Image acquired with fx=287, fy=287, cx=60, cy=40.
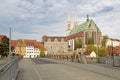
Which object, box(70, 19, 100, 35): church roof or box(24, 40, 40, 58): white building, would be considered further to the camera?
box(24, 40, 40, 58): white building

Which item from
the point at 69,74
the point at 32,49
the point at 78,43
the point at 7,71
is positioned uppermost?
the point at 78,43

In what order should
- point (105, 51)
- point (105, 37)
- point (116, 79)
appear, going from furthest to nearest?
point (105, 37) → point (105, 51) → point (116, 79)

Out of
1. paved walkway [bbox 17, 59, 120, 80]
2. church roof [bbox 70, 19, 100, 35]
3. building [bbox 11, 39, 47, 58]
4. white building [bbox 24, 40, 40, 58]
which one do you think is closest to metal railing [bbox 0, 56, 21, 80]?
paved walkway [bbox 17, 59, 120, 80]

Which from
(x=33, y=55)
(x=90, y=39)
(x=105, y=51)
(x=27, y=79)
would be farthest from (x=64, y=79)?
(x=33, y=55)

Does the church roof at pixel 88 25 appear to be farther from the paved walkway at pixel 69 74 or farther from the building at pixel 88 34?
the paved walkway at pixel 69 74

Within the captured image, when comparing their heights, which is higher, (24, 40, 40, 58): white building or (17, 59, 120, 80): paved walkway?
(24, 40, 40, 58): white building

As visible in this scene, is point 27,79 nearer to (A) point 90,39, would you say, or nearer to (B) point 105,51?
(B) point 105,51

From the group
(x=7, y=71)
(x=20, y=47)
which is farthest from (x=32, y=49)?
(x=7, y=71)

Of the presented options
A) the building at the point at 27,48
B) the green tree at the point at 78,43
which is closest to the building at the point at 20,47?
the building at the point at 27,48

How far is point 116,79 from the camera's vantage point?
58.5 ft

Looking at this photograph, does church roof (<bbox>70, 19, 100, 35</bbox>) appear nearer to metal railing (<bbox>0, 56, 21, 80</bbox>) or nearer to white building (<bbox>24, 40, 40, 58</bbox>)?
white building (<bbox>24, 40, 40, 58</bbox>)

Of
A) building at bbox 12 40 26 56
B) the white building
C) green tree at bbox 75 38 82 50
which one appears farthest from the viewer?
the white building

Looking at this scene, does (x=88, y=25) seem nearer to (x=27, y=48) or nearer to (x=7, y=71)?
(x=27, y=48)

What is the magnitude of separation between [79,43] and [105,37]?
1818cm
